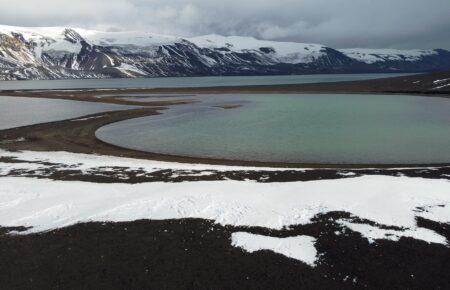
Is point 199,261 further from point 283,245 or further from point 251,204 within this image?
point 251,204

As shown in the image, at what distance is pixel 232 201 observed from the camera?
81.8ft

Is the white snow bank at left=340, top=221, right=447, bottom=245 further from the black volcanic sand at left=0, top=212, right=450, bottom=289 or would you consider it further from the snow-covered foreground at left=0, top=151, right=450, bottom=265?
the black volcanic sand at left=0, top=212, right=450, bottom=289

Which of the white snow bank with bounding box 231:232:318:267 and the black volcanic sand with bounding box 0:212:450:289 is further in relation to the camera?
the white snow bank with bounding box 231:232:318:267

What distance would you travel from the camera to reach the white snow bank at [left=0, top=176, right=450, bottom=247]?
73.3 feet

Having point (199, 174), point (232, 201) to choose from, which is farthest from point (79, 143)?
point (232, 201)

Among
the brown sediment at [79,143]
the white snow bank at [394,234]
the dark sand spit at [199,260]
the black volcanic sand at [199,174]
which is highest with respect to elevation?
the white snow bank at [394,234]

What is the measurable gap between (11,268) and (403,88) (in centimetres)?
13367

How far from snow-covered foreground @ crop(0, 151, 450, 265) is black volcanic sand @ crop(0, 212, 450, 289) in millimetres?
793

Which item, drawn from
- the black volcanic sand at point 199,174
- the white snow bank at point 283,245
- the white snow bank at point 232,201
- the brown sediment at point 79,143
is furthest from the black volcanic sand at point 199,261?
the brown sediment at point 79,143

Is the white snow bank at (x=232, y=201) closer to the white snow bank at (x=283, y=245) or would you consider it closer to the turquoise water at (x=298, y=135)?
the white snow bank at (x=283, y=245)

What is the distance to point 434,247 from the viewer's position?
62.0 feet

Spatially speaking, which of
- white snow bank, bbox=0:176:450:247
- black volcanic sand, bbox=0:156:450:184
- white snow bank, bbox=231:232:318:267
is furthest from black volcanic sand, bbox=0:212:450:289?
black volcanic sand, bbox=0:156:450:184

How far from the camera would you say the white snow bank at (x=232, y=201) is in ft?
73.3

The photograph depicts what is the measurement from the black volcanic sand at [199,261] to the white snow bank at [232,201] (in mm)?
1366
